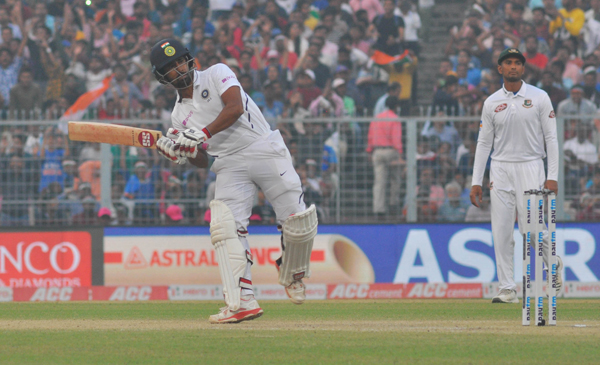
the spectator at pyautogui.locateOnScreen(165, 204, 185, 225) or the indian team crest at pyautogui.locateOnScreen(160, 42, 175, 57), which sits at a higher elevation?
the indian team crest at pyautogui.locateOnScreen(160, 42, 175, 57)

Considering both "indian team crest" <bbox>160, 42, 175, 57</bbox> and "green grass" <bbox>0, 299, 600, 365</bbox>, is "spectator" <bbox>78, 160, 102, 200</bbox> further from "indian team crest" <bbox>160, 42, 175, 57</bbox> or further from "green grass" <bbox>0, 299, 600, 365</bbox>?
"indian team crest" <bbox>160, 42, 175, 57</bbox>

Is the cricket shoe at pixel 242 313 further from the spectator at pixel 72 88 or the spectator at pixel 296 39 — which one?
the spectator at pixel 296 39

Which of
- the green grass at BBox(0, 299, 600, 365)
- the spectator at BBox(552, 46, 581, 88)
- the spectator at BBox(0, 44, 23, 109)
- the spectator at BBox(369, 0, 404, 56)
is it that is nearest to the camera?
the green grass at BBox(0, 299, 600, 365)

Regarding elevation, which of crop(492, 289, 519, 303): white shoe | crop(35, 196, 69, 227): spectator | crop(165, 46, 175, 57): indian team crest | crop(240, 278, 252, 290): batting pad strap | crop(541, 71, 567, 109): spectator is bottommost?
crop(492, 289, 519, 303): white shoe

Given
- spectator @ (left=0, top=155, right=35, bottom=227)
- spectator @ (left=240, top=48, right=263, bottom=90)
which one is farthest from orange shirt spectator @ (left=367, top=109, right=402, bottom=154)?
spectator @ (left=0, top=155, right=35, bottom=227)

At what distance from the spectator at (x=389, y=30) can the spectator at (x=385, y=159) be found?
4.63 meters

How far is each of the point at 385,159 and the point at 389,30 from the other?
5184 mm

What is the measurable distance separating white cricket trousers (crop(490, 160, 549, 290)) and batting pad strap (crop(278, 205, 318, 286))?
2.25 metres

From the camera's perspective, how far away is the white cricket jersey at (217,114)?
6160 mm

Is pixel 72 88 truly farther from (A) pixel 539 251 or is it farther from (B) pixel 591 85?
(A) pixel 539 251

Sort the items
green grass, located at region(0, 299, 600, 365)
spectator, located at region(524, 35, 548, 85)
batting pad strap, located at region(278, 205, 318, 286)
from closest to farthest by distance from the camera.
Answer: green grass, located at region(0, 299, 600, 365), batting pad strap, located at region(278, 205, 318, 286), spectator, located at region(524, 35, 548, 85)

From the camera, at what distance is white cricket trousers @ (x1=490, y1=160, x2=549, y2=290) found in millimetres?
7734

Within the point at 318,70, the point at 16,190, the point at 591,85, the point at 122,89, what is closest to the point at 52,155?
the point at 16,190

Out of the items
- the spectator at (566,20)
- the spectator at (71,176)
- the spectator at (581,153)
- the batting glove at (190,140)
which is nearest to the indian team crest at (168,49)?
the batting glove at (190,140)
